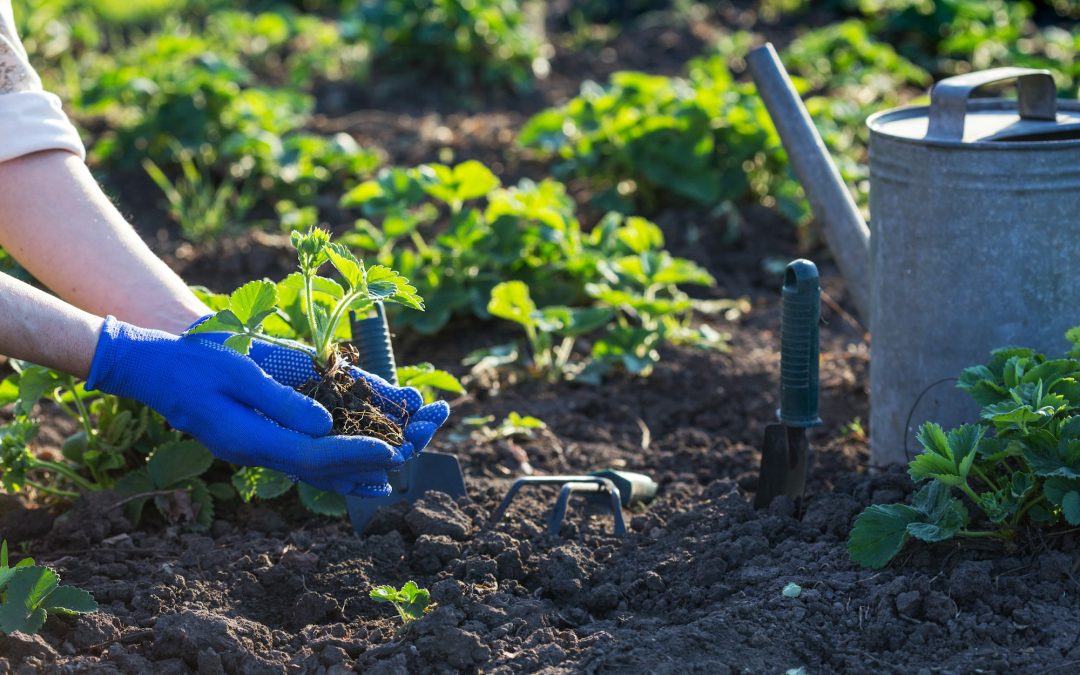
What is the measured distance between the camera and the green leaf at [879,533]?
2.09m

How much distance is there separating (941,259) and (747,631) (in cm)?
89

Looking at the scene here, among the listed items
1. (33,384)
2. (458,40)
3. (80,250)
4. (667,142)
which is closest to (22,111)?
(80,250)

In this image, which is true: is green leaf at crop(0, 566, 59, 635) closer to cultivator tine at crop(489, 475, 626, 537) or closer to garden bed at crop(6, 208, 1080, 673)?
garden bed at crop(6, 208, 1080, 673)

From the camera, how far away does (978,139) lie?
2.37 metres

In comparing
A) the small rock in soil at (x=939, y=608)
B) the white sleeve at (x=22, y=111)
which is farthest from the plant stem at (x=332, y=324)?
the small rock in soil at (x=939, y=608)

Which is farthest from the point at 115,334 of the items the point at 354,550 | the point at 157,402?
the point at 354,550

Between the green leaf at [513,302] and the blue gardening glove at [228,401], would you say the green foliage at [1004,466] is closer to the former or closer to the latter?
the blue gardening glove at [228,401]

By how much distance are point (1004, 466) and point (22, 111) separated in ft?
6.41

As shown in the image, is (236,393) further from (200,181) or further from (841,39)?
(841,39)

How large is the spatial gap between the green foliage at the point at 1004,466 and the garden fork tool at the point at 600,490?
0.49 metres

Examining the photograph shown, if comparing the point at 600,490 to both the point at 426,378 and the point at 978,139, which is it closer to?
the point at 426,378

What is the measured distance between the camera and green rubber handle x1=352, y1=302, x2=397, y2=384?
2430 millimetres

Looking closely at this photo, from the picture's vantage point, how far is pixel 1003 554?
7.00ft

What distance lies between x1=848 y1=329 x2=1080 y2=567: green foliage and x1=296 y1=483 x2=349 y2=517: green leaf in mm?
992
